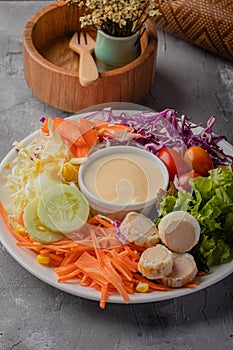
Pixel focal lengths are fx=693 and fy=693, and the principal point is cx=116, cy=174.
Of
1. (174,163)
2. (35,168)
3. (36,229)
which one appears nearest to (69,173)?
(35,168)

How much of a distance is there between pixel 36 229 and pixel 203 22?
1481 mm

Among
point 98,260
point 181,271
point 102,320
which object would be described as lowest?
point 102,320

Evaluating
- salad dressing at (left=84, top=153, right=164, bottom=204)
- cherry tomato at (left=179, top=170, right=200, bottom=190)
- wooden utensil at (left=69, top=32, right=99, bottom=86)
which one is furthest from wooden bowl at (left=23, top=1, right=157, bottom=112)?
cherry tomato at (left=179, top=170, right=200, bottom=190)

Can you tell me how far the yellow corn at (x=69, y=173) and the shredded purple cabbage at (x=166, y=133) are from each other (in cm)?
21

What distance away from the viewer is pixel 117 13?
2.72 m

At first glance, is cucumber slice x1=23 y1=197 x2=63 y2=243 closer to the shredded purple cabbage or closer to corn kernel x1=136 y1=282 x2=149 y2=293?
corn kernel x1=136 y1=282 x2=149 y2=293

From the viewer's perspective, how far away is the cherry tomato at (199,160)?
245cm

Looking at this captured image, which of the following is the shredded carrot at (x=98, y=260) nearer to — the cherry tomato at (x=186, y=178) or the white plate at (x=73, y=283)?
the white plate at (x=73, y=283)

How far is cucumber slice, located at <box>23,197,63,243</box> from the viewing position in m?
2.21

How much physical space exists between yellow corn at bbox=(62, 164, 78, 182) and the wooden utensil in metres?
0.46

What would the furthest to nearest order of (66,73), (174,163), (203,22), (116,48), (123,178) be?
(203,22) → (116,48) → (66,73) → (174,163) → (123,178)

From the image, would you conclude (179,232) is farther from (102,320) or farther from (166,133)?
(166,133)

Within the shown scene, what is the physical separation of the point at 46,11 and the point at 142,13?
47cm

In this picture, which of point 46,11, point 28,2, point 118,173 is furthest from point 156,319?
point 28,2
